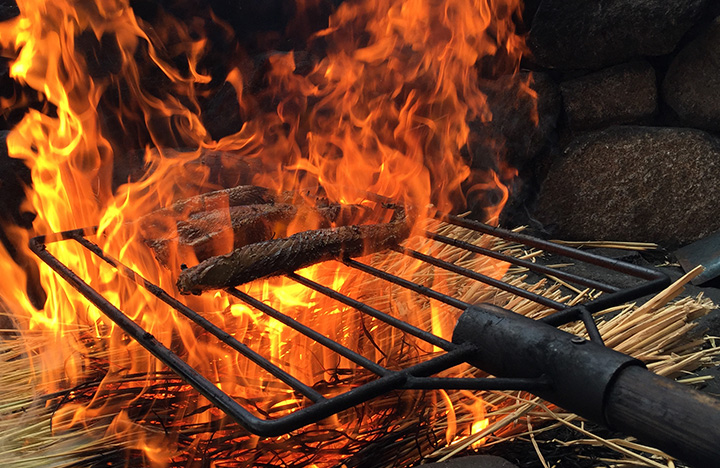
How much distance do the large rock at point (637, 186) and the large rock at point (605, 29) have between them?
0.53 metres

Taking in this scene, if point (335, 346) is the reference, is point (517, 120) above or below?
above

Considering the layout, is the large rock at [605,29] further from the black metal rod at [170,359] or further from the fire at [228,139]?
the black metal rod at [170,359]

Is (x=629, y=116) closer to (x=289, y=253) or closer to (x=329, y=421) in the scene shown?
(x=289, y=253)

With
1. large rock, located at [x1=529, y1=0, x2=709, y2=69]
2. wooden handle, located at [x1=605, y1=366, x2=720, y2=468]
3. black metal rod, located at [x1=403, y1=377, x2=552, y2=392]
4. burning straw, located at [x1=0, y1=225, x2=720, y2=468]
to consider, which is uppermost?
large rock, located at [x1=529, y1=0, x2=709, y2=69]

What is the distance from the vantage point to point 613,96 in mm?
4141

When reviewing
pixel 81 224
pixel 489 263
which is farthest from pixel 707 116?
pixel 81 224

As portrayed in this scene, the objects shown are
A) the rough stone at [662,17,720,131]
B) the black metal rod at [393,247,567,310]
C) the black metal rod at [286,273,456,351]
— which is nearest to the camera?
the black metal rod at [286,273,456,351]

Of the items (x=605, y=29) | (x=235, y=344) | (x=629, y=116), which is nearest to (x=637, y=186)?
(x=629, y=116)

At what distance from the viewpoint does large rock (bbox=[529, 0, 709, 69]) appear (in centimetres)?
379

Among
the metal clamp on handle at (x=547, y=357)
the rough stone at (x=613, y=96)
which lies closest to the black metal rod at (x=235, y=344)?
the metal clamp on handle at (x=547, y=357)

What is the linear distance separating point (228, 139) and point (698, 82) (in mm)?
3342

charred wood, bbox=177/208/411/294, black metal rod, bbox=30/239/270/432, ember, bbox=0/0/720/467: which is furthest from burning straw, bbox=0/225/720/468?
black metal rod, bbox=30/239/270/432

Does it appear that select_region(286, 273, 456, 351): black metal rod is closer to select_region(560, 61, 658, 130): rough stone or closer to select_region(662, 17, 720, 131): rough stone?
select_region(560, 61, 658, 130): rough stone

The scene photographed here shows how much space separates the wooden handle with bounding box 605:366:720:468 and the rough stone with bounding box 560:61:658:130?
3176 millimetres
